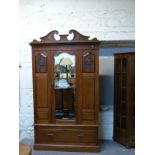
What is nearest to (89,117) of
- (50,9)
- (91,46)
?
(91,46)

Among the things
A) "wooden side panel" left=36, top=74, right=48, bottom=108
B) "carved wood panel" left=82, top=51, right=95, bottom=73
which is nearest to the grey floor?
"wooden side panel" left=36, top=74, right=48, bottom=108

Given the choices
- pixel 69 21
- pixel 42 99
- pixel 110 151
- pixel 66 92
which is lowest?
pixel 110 151

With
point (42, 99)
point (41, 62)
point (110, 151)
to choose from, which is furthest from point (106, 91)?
point (41, 62)

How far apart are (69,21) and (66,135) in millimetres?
1925

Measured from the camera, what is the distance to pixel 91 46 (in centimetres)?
360

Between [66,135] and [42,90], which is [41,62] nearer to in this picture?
[42,90]

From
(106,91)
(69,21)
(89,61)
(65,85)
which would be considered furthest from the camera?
(106,91)

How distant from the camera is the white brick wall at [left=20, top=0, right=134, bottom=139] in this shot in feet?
13.1

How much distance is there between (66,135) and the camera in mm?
3752

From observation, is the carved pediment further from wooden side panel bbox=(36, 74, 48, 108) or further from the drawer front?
the drawer front

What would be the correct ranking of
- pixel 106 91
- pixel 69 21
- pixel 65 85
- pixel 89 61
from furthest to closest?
pixel 106 91
pixel 69 21
pixel 65 85
pixel 89 61

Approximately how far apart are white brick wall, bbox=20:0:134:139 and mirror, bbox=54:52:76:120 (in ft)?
2.22
